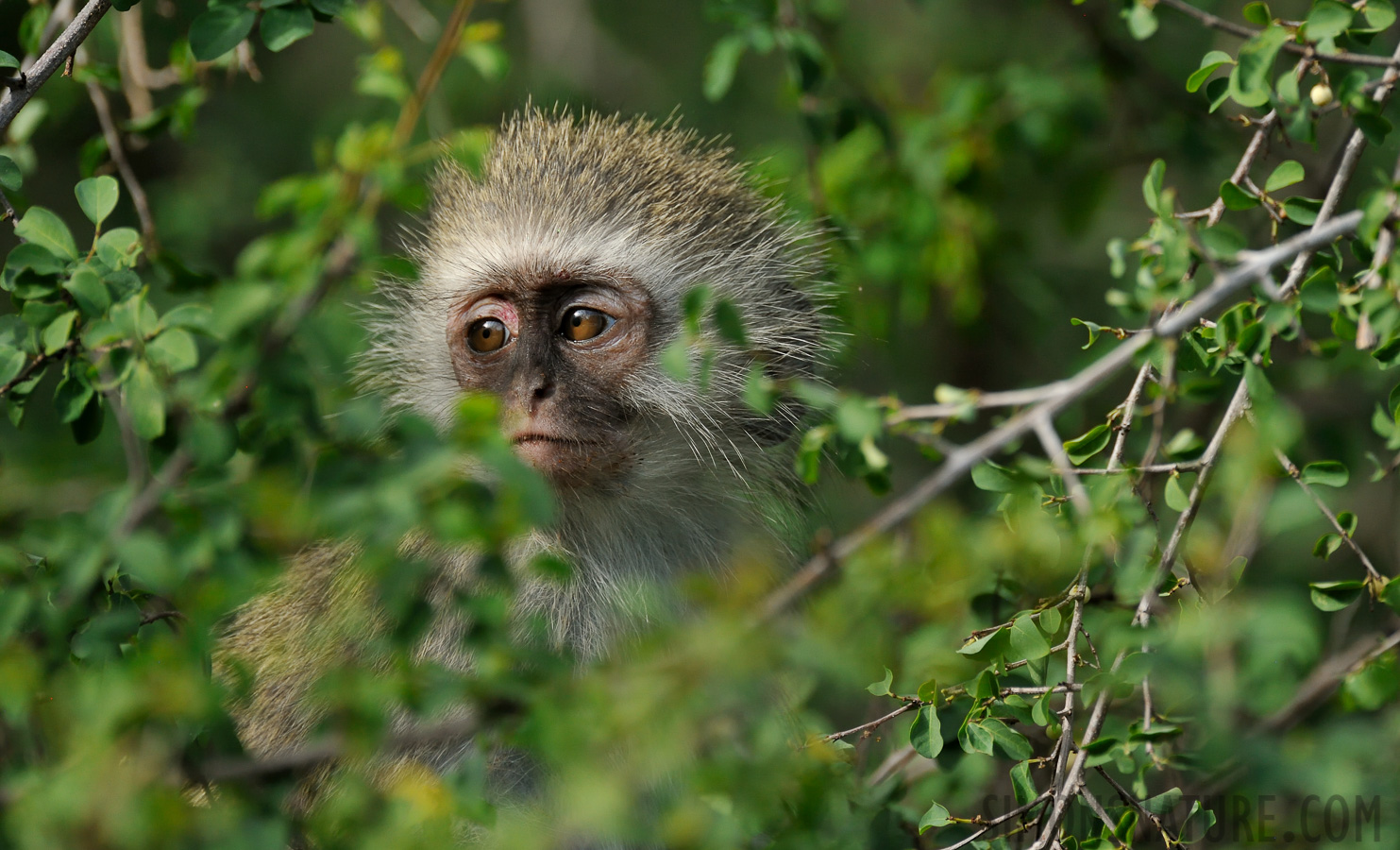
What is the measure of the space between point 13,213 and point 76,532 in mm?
961

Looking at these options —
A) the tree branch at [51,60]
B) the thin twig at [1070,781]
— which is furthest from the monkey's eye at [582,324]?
the thin twig at [1070,781]

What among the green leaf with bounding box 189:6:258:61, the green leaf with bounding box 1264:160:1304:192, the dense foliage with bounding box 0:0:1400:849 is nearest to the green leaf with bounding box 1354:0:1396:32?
the dense foliage with bounding box 0:0:1400:849

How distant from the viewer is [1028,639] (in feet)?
6.95

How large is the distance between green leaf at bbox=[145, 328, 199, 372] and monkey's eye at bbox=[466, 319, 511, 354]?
5.20 ft

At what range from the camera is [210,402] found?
171 centimetres

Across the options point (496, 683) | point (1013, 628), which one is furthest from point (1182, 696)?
point (496, 683)

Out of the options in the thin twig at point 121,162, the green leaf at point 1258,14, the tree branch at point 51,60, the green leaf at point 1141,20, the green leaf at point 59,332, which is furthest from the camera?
the thin twig at point 121,162

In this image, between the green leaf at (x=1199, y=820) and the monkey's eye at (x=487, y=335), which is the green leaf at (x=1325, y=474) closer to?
the green leaf at (x=1199, y=820)

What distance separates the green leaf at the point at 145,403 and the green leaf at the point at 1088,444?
1.60 metres

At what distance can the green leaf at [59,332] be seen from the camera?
6.33 feet

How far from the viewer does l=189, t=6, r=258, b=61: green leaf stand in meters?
2.16

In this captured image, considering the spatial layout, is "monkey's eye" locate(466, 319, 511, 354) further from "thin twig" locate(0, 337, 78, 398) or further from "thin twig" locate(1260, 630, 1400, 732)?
"thin twig" locate(1260, 630, 1400, 732)

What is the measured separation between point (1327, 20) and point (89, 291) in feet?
6.89

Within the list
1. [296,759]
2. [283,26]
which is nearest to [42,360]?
[283,26]
